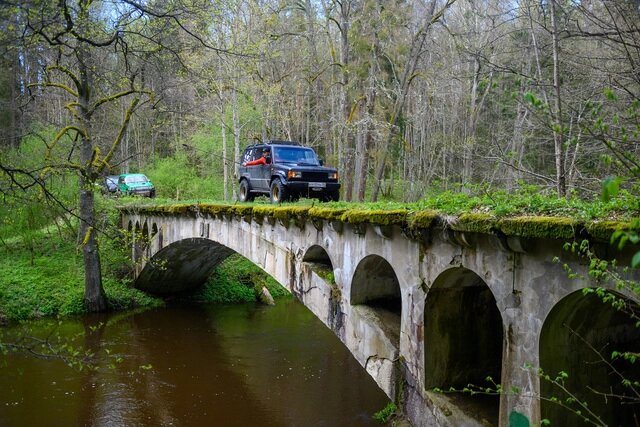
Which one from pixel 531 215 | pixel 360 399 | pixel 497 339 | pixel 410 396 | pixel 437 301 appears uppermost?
pixel 531 215

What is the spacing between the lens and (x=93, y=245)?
57.9 feet

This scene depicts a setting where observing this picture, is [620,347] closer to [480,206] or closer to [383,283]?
[480,206]

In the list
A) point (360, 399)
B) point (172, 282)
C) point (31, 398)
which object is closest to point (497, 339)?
point (360, 399)

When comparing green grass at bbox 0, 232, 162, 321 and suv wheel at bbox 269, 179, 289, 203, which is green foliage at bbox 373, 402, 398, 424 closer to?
suv wheel at bbox 269, 179, 289, 203

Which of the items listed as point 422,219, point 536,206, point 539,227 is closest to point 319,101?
point 422,219

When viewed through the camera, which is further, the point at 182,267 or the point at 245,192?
the point at 182,267

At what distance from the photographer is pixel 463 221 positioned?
5.14 meters

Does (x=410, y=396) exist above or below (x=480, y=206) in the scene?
below

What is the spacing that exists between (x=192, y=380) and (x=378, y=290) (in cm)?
642

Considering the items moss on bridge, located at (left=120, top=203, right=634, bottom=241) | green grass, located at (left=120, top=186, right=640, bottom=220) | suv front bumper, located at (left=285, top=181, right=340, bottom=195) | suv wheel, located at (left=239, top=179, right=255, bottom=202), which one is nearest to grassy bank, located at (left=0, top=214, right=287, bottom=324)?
suv wheel, located at (left=239, top=179, right=255, bottom=202)

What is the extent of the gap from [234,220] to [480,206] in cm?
870

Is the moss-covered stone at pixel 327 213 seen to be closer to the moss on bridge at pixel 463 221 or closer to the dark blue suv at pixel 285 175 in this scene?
the moss on bridge at pixel 463 221

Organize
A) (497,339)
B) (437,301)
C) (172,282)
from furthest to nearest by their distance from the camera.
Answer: (172,282), (497,339), (437,301)

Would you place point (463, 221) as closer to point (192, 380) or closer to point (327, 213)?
point (327, 213)
